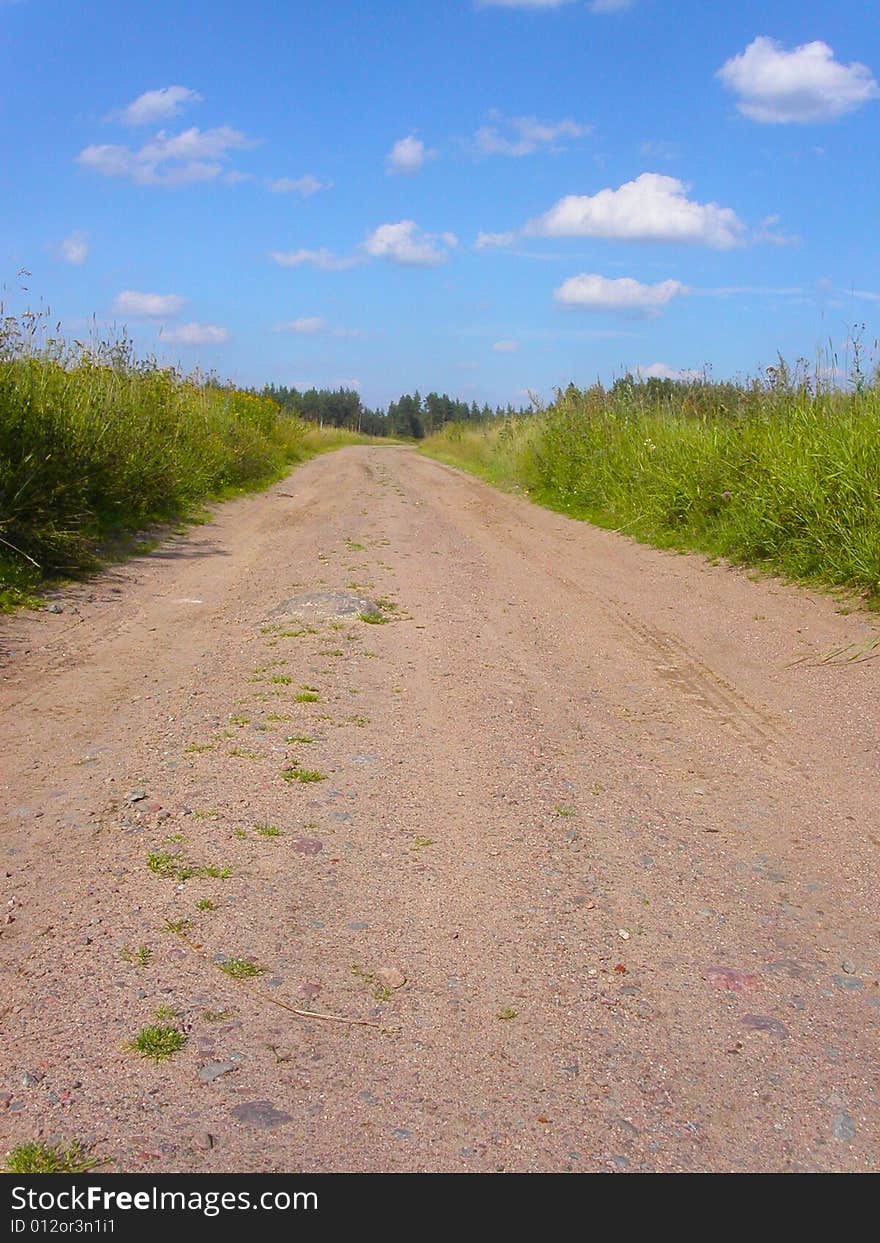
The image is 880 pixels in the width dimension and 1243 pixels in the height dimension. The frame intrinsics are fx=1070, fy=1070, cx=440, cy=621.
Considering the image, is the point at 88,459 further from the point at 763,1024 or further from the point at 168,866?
→ the point at 763,1024

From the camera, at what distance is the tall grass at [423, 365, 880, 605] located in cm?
946

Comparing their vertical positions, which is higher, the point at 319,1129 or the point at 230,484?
the point at 230,484

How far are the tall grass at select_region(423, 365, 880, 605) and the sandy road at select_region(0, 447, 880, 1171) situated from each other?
1.88m

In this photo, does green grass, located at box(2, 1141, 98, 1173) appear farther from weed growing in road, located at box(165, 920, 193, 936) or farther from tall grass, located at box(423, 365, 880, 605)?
tall grass, located at box(423, 365, 880, 605)

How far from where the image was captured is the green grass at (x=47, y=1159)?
2.36 meters

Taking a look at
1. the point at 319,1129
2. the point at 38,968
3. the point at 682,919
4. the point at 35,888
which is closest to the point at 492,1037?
the point at 319,1129

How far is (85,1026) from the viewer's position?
2924mm

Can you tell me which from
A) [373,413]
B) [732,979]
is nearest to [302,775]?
[732,979]

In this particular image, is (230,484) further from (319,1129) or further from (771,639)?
(319,1129)

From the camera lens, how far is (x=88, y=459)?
11.4m

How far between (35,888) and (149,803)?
768mm

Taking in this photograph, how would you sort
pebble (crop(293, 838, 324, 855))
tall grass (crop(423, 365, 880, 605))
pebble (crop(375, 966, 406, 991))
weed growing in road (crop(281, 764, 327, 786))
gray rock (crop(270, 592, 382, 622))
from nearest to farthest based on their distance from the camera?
pebble (crop(375, 966, 406, 991)) → pebble (crop(293, 838, 324, 855)) → weed growing in road (crop(281, 764, 327, 786)) → gray rock (crop(270, 592, 382, 622)) → tall grass (crop(423, 365, 880, 605))

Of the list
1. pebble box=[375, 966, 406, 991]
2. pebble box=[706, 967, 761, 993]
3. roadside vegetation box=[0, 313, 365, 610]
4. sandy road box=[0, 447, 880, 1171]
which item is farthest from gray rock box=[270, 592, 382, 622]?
pebble box=[706, 967, 761, 993]

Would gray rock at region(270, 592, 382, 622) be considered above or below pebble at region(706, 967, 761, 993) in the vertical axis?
above
